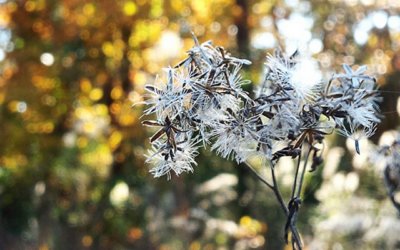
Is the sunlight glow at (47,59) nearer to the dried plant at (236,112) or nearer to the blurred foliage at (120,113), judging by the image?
the blurred foliage at (120,113)

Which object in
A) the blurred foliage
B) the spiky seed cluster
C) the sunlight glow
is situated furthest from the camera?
the sunlight glow

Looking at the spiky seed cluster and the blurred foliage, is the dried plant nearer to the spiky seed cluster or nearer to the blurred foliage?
the spiky seed cluster

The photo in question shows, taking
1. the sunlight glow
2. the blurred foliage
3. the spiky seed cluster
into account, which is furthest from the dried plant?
the sunlight glow

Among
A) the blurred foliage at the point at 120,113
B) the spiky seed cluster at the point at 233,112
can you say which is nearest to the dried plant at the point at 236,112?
the spiky seed cluster at the point at 233,112

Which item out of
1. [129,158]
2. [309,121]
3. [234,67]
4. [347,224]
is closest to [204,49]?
[234,67]

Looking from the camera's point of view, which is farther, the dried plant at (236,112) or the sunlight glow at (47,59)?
the sunlight glow at (47,59)

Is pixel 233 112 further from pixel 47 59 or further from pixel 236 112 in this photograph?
pixel 47 59
